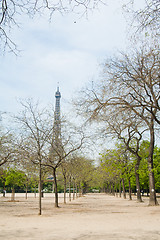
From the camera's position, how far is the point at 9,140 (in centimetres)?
2275

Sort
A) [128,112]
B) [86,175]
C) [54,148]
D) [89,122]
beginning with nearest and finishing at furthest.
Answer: [89,122]
[128,112]
[54,148]
[86,175]

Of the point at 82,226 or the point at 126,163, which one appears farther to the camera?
the point at 126,163

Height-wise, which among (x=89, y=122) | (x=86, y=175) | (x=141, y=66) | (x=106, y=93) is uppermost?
(x=141, y=66)

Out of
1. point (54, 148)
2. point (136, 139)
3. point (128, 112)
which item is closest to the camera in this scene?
point (128, 112)

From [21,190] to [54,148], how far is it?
245 ft

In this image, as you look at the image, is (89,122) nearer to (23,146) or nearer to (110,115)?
(110,115)

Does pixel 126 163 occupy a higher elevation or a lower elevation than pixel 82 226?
higher

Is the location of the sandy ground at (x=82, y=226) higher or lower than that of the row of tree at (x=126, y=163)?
lower

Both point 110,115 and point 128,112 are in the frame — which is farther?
point 128,112

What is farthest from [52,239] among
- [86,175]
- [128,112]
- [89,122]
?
[86,175]

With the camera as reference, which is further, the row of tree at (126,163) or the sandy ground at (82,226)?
the row of tree at (126,163)

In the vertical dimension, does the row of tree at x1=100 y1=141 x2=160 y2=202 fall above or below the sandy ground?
above

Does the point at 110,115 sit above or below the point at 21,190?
above

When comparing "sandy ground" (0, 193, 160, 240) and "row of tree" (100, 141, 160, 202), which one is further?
"row of tree" (100, 141, 160, 202)
